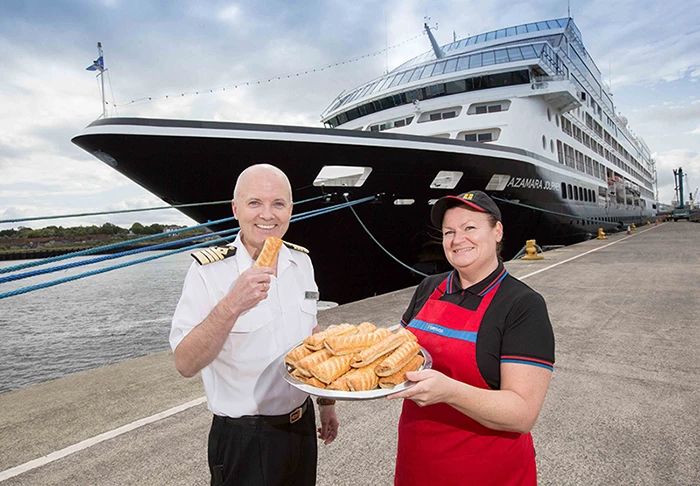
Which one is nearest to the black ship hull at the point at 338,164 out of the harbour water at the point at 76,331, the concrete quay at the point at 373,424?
the concrete quay at the point at 373,424

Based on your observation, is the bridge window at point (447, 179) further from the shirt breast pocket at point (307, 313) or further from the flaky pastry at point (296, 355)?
the flaky pastry at point (296, 355)

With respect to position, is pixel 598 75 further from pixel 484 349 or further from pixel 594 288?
pixel 484 349

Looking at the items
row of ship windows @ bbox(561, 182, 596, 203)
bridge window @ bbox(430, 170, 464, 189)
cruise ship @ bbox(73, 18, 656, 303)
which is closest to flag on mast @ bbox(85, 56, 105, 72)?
cruise ship @ bbox(73, 18, 656, 303)

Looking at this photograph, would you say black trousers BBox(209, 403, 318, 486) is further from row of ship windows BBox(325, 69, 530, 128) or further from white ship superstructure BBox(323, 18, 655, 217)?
row of ship windows BBox(325, 69, 530, 128)

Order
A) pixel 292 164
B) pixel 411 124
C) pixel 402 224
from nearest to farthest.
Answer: pixel 292 164 → pixel 402 224 → pixel 411 124

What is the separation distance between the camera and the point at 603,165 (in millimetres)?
26969

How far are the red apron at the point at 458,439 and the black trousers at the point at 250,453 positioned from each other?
48 centimetres

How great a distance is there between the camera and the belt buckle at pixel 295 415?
174 cm

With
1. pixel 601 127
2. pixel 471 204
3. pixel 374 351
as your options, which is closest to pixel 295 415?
pixel 374 351

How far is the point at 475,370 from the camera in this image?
1.48 metres

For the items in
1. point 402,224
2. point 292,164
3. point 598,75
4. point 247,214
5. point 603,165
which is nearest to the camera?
point 247,214

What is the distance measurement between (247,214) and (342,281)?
7.75m

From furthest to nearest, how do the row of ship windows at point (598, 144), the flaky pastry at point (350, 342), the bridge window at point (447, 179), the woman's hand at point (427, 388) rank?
the row of ship windows at point (598, 144)
the bridge window at point (447, 179)
the flaky pastry at point (350, 342)
the woman's hand at point (427, 388)

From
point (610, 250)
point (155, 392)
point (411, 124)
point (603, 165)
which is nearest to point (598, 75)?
point (603, 165)
